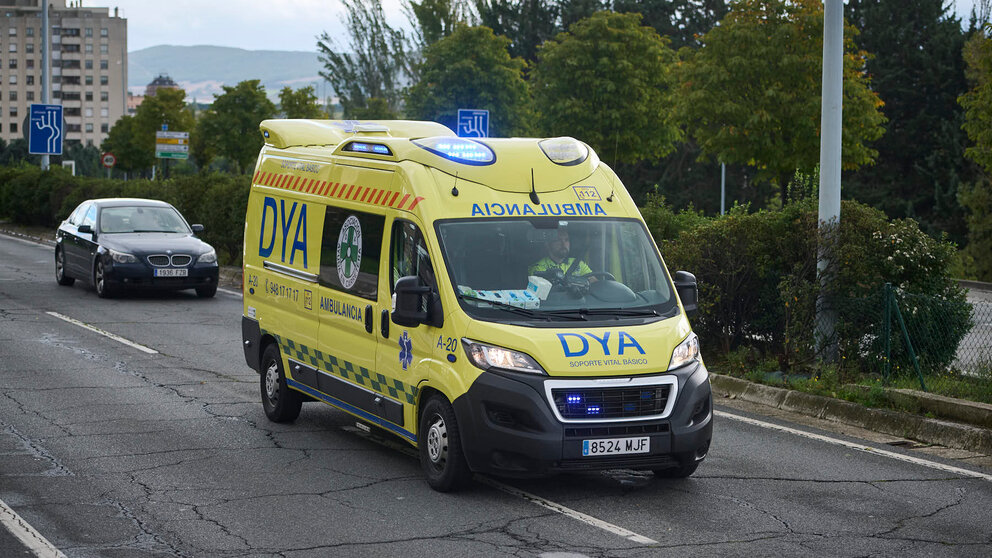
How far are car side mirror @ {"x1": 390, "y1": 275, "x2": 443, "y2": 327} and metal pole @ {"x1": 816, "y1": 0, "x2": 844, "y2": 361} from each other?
5456 millimetres

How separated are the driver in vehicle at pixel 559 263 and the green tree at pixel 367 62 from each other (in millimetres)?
89878

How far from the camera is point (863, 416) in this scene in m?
10.4

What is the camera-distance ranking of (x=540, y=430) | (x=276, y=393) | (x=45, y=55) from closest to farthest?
(x=540, y=430) → (x=276, y=393) → (x=45, y=55)

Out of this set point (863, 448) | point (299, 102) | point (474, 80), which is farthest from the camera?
point (299, 102)

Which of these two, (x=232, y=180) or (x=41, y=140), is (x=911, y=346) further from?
(x=41, y=140)

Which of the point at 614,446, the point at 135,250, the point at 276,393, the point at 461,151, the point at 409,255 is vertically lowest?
the point at 276,393

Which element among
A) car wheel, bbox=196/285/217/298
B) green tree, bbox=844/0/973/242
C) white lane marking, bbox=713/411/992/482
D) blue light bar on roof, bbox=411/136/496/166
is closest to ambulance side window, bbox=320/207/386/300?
blue light bar on roof, bbox=411/136/496/166

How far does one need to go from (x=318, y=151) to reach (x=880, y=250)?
5.52 metres

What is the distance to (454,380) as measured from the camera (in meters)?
7.55

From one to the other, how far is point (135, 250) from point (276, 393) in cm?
1055

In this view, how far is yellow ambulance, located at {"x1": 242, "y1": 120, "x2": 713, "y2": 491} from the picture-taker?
741 cm

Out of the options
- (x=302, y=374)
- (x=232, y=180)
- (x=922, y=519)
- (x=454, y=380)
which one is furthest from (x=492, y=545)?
(x=232, y=180)

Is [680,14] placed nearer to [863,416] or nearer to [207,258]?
[207,258]

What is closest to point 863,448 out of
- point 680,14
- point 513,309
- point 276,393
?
point 513,309
